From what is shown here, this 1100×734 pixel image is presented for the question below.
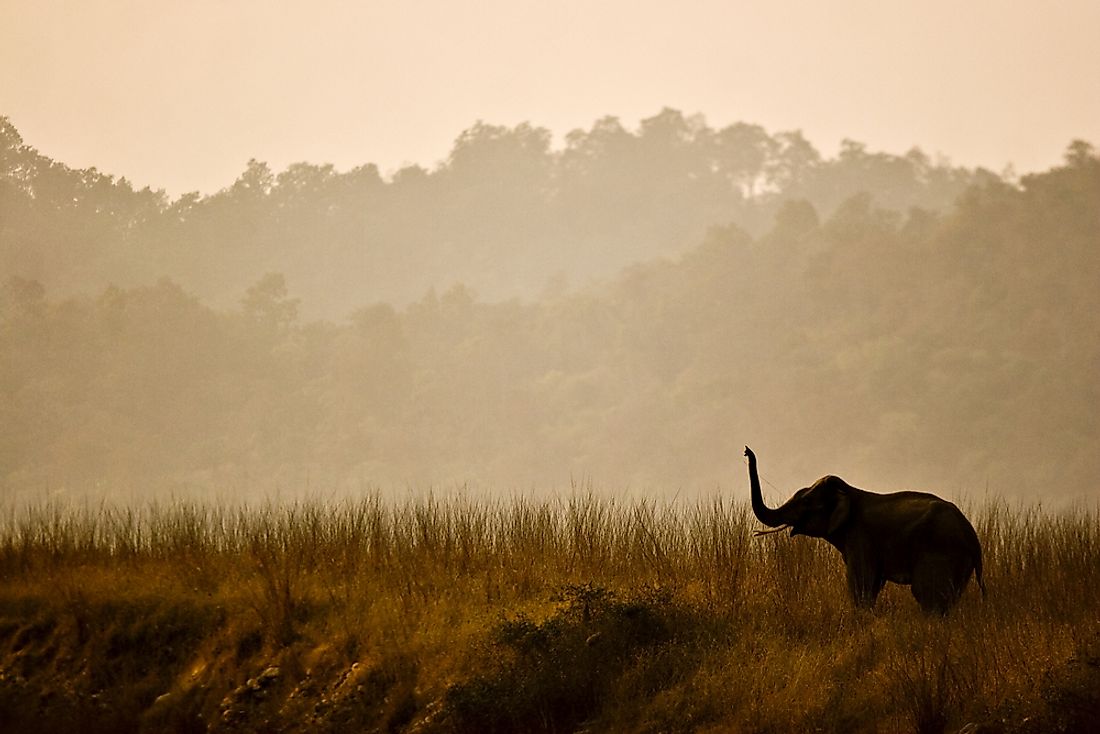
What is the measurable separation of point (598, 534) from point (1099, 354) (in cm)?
5570

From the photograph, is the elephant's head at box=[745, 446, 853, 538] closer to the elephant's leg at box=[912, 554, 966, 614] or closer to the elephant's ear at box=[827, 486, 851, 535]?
the elephant's ear at box=[827, 486, 851, 535]

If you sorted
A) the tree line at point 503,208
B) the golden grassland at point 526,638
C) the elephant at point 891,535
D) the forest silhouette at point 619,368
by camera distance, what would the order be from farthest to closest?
1. the tree line at point 503,208
2. the forest silhouette at point 619,368
3. the elephant at point 891,535
4. the golden grassland at point 526,638

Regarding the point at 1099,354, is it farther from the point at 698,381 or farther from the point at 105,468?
the point at 105,468

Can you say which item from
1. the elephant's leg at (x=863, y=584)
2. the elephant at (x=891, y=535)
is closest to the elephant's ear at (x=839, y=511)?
the elephant at (x=891, y=535)

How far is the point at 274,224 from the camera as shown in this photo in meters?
91.2

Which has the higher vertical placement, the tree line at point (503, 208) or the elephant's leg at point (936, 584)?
the tree line at point (503, 208)

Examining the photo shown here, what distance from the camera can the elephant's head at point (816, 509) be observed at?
962 cm

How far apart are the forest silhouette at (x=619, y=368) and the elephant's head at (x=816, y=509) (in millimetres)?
48358

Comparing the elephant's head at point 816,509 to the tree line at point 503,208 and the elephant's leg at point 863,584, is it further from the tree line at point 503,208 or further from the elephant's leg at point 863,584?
the tree line at point 503,208

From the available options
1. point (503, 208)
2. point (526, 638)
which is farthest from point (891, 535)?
point (503, 208)

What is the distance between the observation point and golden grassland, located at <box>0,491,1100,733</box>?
8.88 metres

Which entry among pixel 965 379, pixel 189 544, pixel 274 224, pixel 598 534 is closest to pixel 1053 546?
pixel 598 534

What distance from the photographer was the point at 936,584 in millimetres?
9289

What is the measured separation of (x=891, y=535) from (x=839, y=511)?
1.35 ft
